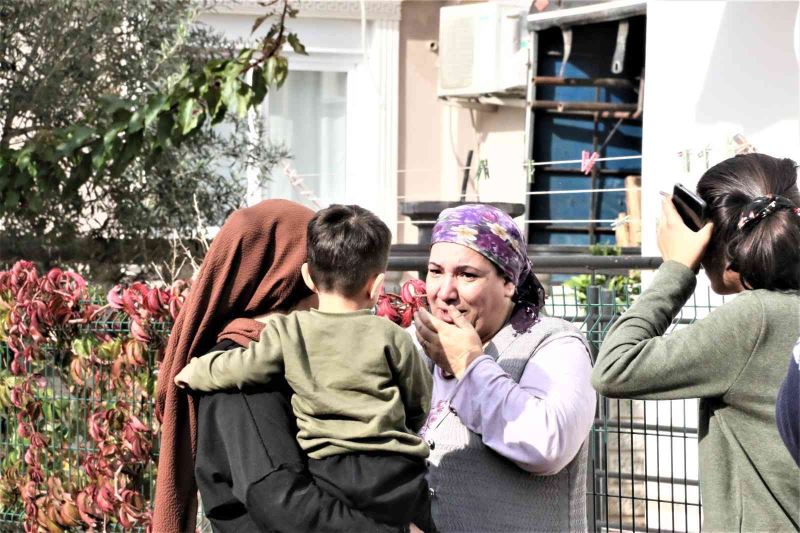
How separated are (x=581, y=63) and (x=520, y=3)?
6.19 feet

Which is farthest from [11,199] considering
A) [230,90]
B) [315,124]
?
[315,124]

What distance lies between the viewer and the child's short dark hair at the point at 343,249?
271 cm

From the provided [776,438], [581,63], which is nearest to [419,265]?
[776,438]

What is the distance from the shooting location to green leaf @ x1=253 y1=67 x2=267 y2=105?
21.5 feet

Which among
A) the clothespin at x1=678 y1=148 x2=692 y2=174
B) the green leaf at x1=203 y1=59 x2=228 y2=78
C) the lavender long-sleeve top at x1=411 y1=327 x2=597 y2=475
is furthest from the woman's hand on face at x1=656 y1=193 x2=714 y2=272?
the clothespin at x1=678 y1=148 x2=692 y2=174

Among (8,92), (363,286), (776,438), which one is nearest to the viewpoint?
(776,438)

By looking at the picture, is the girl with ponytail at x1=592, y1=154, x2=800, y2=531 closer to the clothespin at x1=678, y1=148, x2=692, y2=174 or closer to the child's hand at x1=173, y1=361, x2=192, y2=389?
the child's hand at x1=173, y1=361, x2=192, y2=389

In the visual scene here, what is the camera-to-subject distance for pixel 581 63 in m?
10.7

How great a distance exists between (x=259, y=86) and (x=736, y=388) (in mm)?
4517

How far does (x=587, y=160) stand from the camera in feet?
32.1

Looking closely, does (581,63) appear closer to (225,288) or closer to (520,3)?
(520,3)

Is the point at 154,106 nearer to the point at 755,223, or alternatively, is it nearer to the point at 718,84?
the point at 718,84

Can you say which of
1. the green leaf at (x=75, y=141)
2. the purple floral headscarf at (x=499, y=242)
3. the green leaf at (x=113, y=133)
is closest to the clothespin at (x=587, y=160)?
the green leaf at (x=113, y=133)

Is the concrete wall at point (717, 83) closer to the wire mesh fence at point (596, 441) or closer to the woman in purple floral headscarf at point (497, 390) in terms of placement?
the wire mesh fence at point (596, 441)
